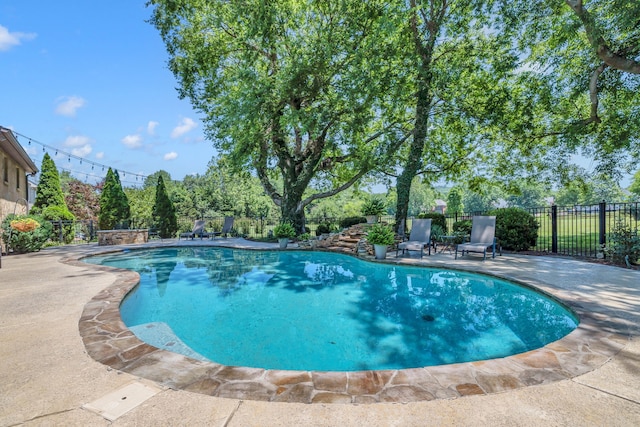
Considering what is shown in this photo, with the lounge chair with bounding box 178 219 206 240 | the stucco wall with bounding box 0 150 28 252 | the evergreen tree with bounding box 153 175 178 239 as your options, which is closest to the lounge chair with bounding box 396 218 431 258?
the lounge chair with bounding box 178 219 206 240

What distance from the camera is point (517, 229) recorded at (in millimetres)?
9516

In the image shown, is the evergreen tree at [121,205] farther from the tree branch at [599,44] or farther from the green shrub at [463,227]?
the tree branch at [599,44]

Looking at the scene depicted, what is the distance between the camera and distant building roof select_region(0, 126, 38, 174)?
31.8 ft

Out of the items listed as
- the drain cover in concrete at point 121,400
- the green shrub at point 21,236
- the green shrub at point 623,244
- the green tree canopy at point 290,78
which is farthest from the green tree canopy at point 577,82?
the green shrub at point 21,236

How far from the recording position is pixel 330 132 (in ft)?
43.1

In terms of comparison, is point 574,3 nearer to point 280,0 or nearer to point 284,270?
point 280,0

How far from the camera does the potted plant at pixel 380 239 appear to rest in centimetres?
874

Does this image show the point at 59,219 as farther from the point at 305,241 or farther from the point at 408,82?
the point at 408,82

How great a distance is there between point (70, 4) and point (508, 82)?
56.3 ft

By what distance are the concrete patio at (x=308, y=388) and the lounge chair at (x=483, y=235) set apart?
4.96 m

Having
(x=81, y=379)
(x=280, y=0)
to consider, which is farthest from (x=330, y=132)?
(x=81, y=379)

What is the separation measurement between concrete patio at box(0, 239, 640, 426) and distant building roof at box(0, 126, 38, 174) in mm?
10244

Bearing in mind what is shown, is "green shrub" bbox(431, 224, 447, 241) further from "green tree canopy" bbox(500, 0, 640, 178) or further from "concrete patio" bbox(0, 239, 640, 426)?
"concrete patio" bbox(0, 239, 640, 426)

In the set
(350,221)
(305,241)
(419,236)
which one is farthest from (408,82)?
(305,241)
